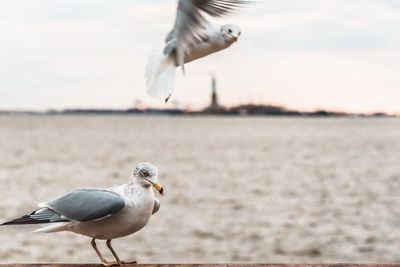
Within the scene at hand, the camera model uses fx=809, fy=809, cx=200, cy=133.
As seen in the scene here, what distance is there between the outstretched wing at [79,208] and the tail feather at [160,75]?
1186 mm

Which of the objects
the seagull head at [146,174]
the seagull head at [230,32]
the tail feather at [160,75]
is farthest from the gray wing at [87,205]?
the seagull head at [230,32]

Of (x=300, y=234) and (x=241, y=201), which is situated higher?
(x=300, y=234)

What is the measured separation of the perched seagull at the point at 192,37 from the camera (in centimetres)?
159

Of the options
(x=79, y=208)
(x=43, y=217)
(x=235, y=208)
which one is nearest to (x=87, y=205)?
(x=79, y=208)

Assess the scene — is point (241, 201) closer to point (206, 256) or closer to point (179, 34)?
point (206, 256)

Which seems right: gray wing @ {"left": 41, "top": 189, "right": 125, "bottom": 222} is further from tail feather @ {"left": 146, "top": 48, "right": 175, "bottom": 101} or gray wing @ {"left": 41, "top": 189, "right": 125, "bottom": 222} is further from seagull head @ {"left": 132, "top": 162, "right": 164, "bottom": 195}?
tail feather @ {"left": 146, "top": 48, "right": 175, "bottom": 101}

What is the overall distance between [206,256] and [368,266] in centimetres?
1627

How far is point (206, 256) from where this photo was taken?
19812 millimetres

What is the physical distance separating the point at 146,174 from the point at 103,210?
0.85 ft

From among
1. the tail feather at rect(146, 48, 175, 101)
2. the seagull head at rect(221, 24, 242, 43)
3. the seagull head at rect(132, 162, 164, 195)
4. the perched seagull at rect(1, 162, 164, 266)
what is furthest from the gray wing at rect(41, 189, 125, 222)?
the seagull head at rect(221, 24, 242, 43)

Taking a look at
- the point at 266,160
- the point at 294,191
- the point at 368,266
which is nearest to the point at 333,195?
the point at 294,191

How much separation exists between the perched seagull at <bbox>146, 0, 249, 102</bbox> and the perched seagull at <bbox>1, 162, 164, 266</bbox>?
3.43ft

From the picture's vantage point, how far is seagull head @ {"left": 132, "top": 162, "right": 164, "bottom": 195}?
2719 millimetres

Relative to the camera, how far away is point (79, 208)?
300cm
